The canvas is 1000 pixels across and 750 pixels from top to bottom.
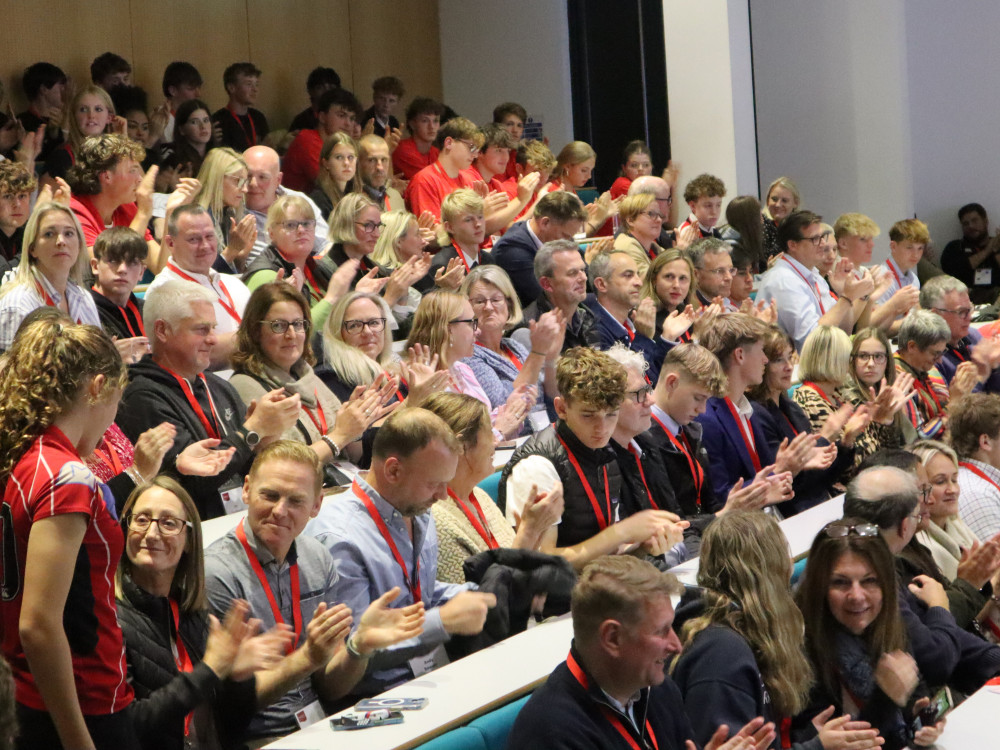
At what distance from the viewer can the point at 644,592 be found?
2223mm

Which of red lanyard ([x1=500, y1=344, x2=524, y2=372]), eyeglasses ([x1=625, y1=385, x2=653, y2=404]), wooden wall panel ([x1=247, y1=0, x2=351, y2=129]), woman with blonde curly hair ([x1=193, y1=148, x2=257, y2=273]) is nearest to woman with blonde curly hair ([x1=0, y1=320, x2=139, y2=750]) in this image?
eyeglasses ([x1=625, y1=385, x2=653, y2=404])

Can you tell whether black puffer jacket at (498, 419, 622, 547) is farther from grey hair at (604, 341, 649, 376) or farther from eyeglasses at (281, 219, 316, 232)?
eyeglasses at (281, 219, 316, 232)

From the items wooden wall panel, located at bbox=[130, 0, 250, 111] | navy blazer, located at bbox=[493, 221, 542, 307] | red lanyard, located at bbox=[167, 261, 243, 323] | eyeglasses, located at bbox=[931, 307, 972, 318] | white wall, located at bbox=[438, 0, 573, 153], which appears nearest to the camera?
red lanyard, located at bbox=[167, 261, 243, 323]

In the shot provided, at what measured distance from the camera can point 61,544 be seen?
2076 mm

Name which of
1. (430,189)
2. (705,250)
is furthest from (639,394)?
(430,189)

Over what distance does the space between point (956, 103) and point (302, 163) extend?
237 inches

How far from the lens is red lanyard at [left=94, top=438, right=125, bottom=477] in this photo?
3389mm

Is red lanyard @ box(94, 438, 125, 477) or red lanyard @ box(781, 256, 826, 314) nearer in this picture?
red lanyard @ box(94, 438, 125, 477)

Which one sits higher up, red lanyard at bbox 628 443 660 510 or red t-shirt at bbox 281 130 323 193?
red t-shirt at bbox 281 130 323 193

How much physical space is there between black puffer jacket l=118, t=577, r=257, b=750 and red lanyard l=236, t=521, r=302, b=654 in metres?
0.15

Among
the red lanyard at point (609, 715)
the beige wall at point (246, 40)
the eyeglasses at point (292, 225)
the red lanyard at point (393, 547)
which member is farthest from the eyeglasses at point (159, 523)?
the beige wall at point (246, 40)

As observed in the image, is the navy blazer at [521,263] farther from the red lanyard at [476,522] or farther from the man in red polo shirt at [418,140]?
the red lanyard at [476,522]

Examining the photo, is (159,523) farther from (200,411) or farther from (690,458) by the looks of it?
(690,458)

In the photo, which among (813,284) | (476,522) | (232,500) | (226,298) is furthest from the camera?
(813,284)
